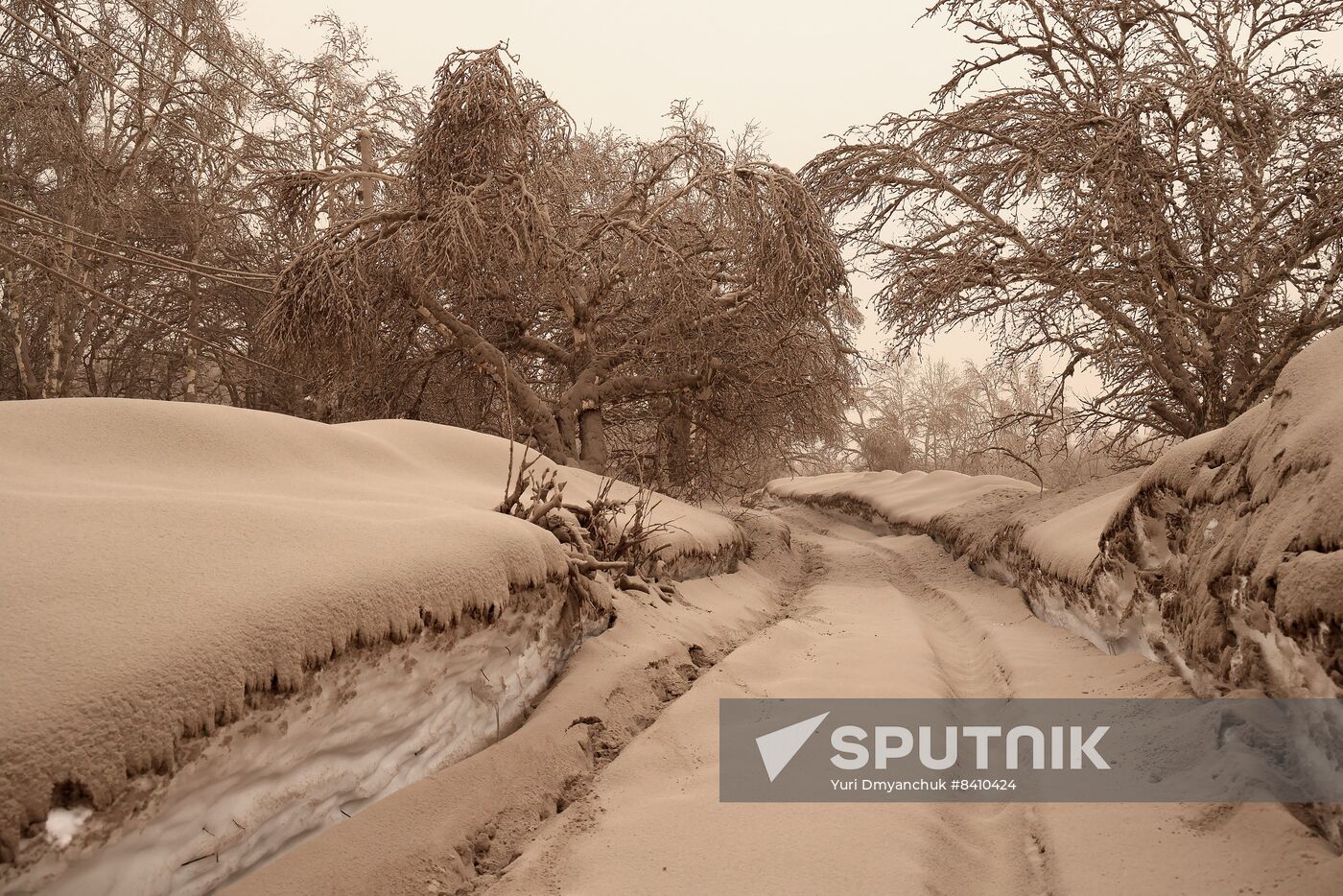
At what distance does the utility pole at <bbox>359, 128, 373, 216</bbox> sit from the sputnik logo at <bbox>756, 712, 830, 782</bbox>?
8.18 meters

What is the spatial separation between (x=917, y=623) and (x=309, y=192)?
8.39 meters

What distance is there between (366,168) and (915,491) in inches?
443

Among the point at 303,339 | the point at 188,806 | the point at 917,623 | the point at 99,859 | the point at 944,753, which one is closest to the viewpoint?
the point at 99,859

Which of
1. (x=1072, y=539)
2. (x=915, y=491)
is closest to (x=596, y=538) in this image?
(x=1072, y=539)

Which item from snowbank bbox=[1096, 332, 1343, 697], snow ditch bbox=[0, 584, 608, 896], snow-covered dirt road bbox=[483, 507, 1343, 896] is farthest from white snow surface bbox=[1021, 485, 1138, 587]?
snow ditch bbox=[0, 584, 608, 896]

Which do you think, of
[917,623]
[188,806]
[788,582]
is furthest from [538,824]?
[788,582]

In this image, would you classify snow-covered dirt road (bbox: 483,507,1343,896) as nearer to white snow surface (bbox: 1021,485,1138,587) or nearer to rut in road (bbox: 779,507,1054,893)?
rut in road (bbox: 779,507,1054,893)

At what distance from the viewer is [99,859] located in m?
1.80

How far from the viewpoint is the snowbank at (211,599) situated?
1.79 meters

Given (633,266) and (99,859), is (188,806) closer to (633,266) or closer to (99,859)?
(99,859)

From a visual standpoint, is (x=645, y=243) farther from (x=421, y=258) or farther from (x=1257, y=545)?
(x=1257, y=545)

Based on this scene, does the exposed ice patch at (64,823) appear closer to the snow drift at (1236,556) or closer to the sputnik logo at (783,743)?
the sputnik logo at (783,743)

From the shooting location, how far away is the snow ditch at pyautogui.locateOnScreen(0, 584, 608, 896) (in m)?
1.79

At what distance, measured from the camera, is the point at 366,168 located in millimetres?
10344
